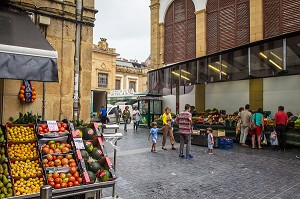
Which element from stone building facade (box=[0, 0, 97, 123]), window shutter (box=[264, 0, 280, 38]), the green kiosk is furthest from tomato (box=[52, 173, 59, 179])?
the green kiosk

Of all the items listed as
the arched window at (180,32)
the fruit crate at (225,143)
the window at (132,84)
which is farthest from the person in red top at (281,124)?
the window at (132,84)

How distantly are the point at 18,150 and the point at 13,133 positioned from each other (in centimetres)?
37

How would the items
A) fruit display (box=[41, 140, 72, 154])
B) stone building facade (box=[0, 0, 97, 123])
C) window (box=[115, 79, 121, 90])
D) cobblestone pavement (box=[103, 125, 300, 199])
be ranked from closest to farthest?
1. fruit display (box=[41, 140, 72, 154])
2. cobblestone pavement (box=[103, 125, 300, 199])
3. stone building facade (box=[0, 0, 97, 123])
4. window (box=[115, 79, 121, 90])

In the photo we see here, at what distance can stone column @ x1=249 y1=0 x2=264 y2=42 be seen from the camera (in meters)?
15.6

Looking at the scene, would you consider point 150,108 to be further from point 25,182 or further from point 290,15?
point 25,182

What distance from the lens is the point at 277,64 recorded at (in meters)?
11.3

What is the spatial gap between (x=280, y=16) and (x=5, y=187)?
51.5ft

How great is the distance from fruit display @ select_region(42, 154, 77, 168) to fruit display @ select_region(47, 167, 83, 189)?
16 cm

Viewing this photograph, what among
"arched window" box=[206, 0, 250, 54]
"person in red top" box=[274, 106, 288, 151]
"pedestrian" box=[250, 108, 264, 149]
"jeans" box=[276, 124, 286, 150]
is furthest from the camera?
"arched window" box=[206, 0, 250, 54]

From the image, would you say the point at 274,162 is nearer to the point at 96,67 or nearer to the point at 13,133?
the point at 13,133

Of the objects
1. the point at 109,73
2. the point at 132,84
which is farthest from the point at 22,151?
the point at 132,84

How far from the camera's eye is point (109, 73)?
164 feet

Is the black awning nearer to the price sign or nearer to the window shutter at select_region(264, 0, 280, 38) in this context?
the price sign

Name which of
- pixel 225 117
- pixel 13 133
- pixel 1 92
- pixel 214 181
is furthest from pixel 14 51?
pixel 225 117
